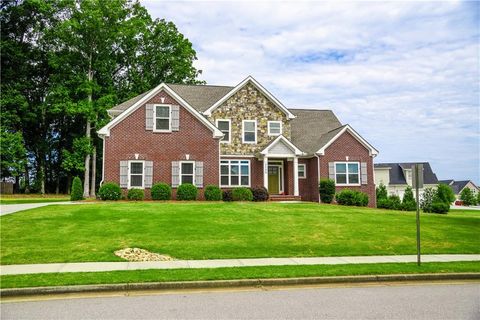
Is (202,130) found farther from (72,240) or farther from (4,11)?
(4,11)

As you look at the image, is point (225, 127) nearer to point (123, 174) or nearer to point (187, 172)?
point (187, 172)

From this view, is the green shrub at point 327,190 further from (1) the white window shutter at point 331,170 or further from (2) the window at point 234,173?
(2) the window at point 234,173

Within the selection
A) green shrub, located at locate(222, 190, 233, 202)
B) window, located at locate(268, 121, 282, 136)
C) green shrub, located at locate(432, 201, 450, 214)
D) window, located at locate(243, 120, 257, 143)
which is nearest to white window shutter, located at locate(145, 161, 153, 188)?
green shrub, located at locate(222, 190, 233, 202)

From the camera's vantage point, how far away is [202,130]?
89.5 ft

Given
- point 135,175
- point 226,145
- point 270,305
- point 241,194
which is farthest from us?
point 226,145

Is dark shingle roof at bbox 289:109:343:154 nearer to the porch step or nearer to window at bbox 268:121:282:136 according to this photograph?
window at bbox 268:121:282:136

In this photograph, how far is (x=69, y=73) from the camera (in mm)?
39938

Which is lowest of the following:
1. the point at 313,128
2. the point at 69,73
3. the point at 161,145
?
the point at 161,145

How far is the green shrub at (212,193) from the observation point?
2591 centimetres

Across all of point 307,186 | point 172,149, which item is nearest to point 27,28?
point 172,149

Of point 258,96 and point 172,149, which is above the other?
point 258,96

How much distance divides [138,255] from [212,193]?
46.9 feet

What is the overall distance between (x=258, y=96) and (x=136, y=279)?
2337 centimetres

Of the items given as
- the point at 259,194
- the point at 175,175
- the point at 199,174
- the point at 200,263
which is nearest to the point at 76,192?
the point at 175,175
